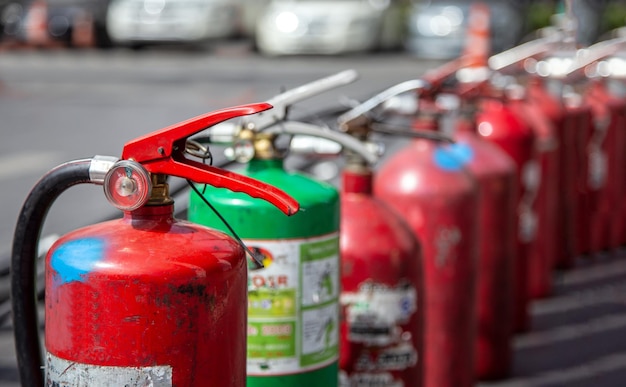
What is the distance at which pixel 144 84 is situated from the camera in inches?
546

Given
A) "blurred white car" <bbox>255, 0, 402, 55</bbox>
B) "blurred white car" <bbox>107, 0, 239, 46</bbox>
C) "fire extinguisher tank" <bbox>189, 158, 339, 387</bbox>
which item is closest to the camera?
"fire extinguisher tank" <bbox>189, 158, 339, 387</bbox>

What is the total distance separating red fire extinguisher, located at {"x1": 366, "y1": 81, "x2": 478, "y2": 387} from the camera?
11.1 feet

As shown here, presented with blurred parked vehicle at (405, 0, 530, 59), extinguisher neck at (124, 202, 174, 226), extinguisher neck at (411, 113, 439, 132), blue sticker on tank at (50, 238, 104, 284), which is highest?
blurred parked vehicle at (405, 0, 530, 59)

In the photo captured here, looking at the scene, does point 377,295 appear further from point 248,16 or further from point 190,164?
point 248,16

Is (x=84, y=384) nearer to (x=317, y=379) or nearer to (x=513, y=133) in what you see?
(x=317, y=379)

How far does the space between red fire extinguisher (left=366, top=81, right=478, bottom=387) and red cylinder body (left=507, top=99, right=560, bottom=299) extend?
1493mm

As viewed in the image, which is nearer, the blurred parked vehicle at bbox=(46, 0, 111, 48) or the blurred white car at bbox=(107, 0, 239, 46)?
the blurred white car at bbox=(107, 0, 239, 46)

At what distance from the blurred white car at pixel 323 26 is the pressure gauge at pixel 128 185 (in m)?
15.8

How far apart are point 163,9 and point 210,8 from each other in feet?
2.86

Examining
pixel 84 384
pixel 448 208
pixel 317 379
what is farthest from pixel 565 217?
pixel 84 384

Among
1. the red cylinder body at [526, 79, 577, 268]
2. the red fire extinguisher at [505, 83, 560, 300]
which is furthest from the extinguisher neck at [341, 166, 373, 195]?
the red cylinder body at [526, 79, 577, 268]

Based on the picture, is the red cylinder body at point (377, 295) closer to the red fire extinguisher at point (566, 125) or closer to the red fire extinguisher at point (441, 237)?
the red fire extinguisher at point (441, 237)

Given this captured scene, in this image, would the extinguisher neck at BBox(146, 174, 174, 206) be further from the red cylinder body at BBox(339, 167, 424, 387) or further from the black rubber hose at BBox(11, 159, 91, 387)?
the red cylinder body at BBox(339, 167, 424, 387)

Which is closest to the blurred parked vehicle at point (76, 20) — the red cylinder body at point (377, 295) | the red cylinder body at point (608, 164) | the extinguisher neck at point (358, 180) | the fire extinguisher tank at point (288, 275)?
the red cylinder body at point (608, 164)
